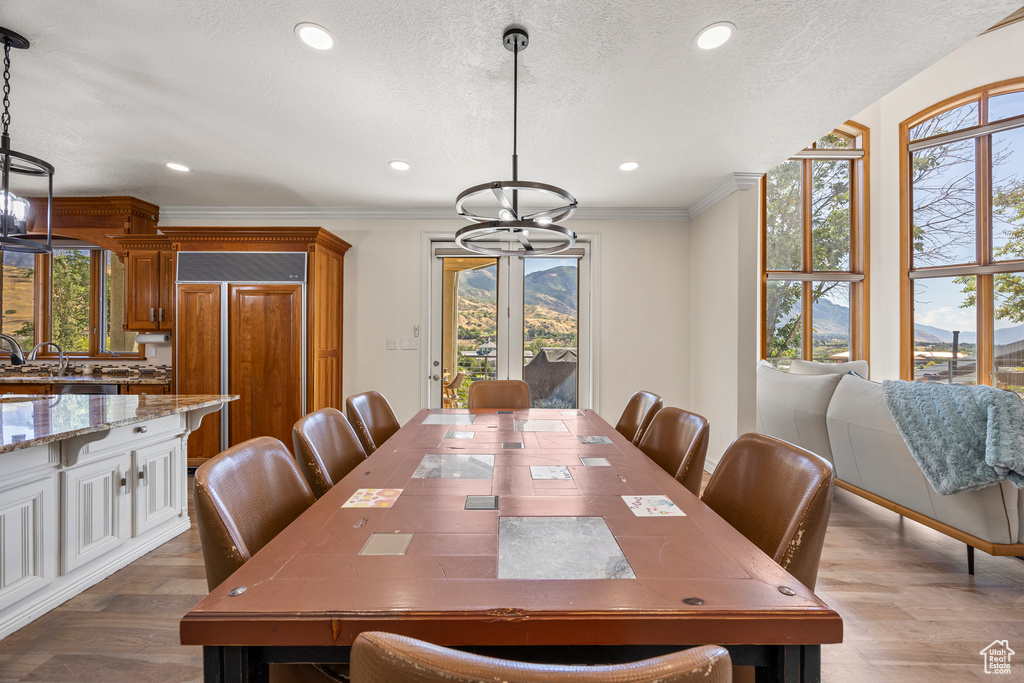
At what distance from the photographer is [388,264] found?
4.41 metres

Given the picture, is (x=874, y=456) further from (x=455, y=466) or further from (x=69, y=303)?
(x=69, y=303)

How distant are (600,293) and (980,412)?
2779 millimetres

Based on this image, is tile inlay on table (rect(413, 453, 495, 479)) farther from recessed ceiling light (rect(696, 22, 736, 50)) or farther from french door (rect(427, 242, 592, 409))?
french door (rect(427, 242, 592, 409))

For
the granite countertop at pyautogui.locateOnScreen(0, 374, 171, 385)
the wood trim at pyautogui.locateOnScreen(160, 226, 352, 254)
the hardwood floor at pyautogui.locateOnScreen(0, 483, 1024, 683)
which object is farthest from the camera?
the granite countertop at pyautogui.locateOnScreen(0, 374, 171, 385)

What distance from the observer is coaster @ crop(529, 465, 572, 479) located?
147 cm

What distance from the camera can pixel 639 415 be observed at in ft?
8.02

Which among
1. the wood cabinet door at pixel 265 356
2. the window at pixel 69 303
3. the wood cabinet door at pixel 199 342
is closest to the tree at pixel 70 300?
the window at pixel 69 303

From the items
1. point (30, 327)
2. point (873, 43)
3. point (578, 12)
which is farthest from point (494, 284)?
point (30, 327)

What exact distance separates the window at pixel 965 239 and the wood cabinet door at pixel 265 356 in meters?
6.34

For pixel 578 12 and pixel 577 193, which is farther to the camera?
pixel 577 193

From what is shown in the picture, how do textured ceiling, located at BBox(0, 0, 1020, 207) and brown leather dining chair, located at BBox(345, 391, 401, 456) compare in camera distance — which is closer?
textured ceiling, located at BBox(0, 0, 1020, 207)

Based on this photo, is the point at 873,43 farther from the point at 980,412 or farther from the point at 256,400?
the point at 256,400

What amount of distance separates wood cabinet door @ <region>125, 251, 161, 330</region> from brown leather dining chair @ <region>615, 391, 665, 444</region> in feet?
13.7

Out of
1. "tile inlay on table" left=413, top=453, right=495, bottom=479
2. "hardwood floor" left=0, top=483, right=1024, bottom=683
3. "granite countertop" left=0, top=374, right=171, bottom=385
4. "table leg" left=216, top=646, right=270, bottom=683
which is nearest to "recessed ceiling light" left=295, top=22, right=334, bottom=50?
"tile inlay on table" left=413, top=453, right=495, bottom=479
